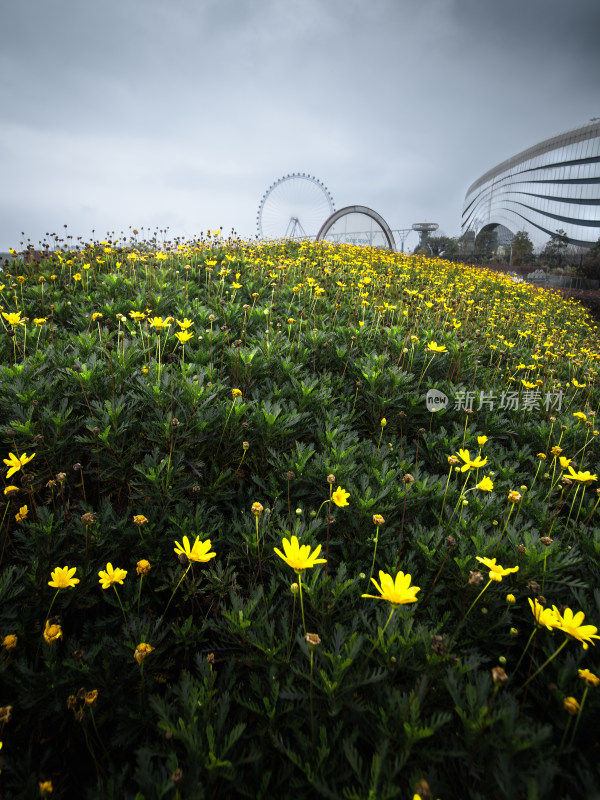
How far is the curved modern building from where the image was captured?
36469 mm

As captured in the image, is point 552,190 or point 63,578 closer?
point 63,578

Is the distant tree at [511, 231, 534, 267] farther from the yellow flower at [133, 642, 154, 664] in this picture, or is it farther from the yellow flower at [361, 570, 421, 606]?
the yellow flower at [133, 642, 154, 664]

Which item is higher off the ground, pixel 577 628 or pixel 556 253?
pixel 556 253

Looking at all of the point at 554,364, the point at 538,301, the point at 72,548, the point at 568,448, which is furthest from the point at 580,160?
the point at 72,548

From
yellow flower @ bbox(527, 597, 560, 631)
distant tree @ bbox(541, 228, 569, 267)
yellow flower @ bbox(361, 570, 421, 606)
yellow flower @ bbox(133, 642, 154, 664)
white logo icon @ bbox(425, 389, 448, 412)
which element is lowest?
yellow flower @ bbox(133, 642, 154, 664)

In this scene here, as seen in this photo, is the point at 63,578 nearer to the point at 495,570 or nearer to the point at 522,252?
the point at 495,570

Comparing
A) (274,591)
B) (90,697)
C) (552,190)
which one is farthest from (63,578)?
(552,190)

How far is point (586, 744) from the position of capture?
100 centimetres

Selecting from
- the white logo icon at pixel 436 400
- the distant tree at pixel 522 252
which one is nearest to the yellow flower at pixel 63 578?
the white logo icon at pixel 436 400

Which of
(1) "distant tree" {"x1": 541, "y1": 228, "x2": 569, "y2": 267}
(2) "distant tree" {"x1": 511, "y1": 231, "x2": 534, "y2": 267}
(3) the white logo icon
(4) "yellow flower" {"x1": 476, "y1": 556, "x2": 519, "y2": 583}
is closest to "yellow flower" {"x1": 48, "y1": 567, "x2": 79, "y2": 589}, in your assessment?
(4) "yellow flower" {"x1": 476, "y1": 556, "x2": 519, "y2": 583}

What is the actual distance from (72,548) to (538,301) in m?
10.0

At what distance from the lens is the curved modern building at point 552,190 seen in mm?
36469

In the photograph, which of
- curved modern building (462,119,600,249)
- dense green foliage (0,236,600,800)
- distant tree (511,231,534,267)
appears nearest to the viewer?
dense green foliage (0,236,600,800)

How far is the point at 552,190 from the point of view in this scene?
1683 inches
